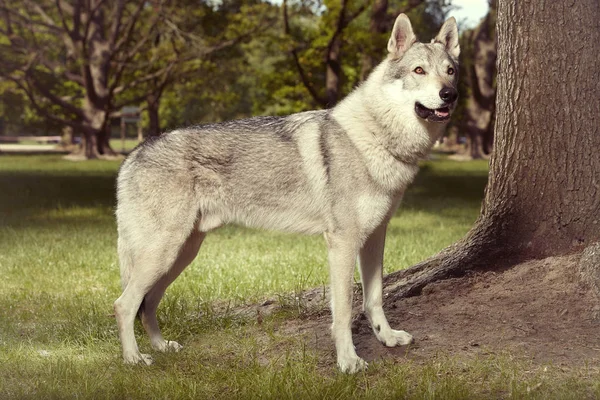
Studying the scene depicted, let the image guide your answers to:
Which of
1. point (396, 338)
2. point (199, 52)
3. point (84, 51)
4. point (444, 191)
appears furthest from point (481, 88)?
point (396, 338)

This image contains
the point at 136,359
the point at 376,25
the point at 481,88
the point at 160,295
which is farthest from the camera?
the point at 481,88

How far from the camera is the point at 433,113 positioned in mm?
4922

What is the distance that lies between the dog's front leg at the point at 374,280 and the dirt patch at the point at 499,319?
0.46 feet

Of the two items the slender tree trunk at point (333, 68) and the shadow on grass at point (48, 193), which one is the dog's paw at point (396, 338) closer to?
the shadow on grass at point (48, 193)

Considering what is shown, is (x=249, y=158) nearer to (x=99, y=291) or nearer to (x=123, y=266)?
(x=123, y=266)

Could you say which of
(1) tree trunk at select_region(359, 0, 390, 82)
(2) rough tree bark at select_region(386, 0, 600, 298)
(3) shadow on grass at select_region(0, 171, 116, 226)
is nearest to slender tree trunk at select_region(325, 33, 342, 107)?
(1) tree trunk at select_region(359, 0, 390, 82)

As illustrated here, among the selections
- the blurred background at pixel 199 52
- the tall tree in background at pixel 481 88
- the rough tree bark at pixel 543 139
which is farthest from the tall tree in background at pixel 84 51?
the rough tree bark at pixel 543 139

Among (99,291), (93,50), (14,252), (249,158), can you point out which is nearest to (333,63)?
(93,50)

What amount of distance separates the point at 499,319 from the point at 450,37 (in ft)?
6.87

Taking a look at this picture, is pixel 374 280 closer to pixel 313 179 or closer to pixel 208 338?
pixel 313 179

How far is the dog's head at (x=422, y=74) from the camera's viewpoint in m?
4.84

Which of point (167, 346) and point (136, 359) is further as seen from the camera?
point (167, 346)

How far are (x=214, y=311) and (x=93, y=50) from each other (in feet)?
90.1

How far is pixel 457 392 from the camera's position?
171 inches
